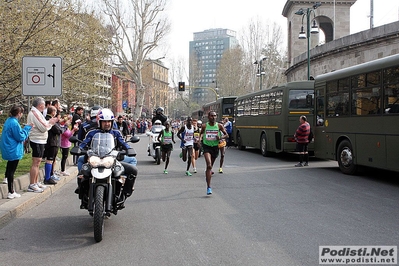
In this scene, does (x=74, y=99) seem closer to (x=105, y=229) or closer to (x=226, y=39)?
(x=105, y=229)

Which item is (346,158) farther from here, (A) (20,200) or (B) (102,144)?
(A) (20,200)

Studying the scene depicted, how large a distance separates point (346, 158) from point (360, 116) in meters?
1.50

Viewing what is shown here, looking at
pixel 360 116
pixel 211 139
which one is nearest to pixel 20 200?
pixel 211 139

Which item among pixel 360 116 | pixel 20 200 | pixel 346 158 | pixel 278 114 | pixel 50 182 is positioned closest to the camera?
pixel 20 200

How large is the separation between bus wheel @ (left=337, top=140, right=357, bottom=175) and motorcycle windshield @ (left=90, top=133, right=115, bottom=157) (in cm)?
846

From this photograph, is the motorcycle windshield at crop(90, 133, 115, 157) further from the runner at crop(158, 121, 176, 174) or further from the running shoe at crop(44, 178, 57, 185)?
the runner at crop(158, 121, 176, 174)

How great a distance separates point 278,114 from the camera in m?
19.3

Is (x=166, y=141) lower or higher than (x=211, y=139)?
lower

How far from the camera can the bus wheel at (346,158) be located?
43.4 ft

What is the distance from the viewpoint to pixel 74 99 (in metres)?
29.2

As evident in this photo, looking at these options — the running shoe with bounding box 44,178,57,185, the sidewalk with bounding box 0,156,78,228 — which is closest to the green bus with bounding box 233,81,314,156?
the running shoe with bounding box 44,178,57,185

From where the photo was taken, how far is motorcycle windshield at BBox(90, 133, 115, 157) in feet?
21.5

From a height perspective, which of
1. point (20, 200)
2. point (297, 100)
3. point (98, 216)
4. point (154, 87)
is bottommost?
point (20, 200)

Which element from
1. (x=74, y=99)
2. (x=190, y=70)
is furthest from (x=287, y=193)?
(x=190, y=70)
